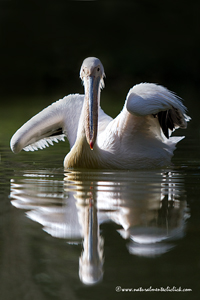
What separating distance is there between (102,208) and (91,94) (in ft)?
7.38

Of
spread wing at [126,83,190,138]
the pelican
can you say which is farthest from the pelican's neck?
spread wing at [126,83,190,138]

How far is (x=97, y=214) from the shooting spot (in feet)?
11.2

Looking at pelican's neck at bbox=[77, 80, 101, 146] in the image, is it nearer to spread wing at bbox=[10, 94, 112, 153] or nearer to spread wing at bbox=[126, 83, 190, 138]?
spread wing at bbox=[126, 83, 190, 138]

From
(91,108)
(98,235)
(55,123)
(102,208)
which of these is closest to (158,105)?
(91,108)

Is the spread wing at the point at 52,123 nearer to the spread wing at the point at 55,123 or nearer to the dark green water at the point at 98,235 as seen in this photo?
the spread wing at the point at 55,123

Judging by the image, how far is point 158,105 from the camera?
18.2ft

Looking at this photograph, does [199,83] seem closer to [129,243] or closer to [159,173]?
[159,173]

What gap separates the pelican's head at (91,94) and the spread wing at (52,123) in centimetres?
108

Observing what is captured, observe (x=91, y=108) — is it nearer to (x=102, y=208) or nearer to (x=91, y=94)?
(x=91, y=94)

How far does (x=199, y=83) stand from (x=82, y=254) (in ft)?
74.4

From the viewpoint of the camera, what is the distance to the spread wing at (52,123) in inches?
265

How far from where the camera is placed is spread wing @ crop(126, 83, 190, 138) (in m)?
5.45

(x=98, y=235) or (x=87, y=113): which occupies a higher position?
(x=87, y=113)

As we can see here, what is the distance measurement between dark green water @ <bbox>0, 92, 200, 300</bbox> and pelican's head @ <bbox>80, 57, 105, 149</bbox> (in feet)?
1.66
